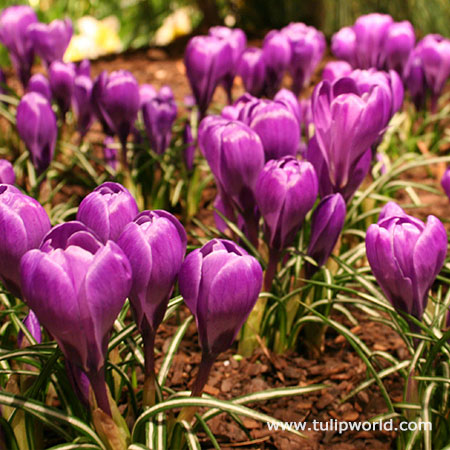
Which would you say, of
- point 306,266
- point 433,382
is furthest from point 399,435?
point 306,266

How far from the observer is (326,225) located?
127 centimetres

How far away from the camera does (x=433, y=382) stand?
1.16m

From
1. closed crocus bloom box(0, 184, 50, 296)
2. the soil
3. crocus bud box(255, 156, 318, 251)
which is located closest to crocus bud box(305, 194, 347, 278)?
crocus bud box(255, 156, 318, 251)

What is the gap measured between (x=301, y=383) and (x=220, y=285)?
668 mm

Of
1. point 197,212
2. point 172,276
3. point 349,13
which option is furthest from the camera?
point 349,13

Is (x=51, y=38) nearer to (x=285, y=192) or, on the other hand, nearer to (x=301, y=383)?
(x=285, y=192)

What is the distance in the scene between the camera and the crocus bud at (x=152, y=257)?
2.97 ft

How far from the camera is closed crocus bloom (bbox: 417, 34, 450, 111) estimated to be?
7.41 feet

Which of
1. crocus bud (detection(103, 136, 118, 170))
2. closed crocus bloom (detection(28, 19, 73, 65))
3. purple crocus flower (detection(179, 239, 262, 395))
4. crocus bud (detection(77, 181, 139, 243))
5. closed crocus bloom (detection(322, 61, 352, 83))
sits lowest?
crocus bud (detection(103, 136, 118, 170))

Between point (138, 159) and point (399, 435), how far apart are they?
54.9 inches

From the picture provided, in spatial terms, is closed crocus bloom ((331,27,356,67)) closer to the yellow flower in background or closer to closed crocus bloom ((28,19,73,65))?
closed crocus bloom ((28,19,73,65))

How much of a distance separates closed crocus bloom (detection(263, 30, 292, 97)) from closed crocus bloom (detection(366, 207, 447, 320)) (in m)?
1.17

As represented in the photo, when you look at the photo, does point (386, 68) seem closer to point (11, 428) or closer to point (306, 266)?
point (306, 266)

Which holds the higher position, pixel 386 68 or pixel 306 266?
pixel 386 68
